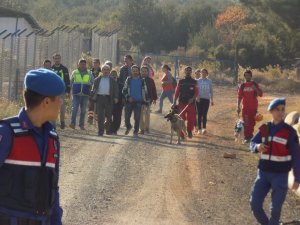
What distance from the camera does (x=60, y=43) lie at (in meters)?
27.4

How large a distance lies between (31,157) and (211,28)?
71.6 metres

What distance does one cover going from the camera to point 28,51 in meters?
24.4

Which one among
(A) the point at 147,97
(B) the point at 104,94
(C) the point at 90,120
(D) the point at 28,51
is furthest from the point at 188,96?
(D) the point at 28,51

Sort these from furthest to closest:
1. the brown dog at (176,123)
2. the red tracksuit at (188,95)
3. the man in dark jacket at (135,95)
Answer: the red tracksuit at (188,95), the man in dark jacket at (135,95), the brown dog at (176,123)

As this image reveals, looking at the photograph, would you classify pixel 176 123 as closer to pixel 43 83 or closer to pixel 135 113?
pixel 135 113

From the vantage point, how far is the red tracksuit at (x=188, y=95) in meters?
19.9

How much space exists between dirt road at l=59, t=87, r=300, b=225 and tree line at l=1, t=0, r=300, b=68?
3015 cm

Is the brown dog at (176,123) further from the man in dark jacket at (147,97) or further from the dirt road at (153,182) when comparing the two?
the man in dark jacket at (147,97)

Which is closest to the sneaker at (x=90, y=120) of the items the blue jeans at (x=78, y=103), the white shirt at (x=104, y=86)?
the blue jeans at (x=78, y=103)

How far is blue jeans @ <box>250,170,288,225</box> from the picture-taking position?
8.79 m

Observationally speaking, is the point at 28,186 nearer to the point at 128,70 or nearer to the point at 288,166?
the point at 288,166

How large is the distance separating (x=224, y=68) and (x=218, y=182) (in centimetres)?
3827

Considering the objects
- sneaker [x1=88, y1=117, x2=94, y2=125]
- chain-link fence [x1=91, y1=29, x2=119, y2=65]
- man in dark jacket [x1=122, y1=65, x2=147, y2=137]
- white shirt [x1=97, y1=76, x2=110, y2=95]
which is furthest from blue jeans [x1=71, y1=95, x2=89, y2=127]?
chain-link fence [x1=91, y1=29, x2=119, y2=65]

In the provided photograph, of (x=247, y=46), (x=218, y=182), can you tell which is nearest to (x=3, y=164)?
(x=218, y=182)
